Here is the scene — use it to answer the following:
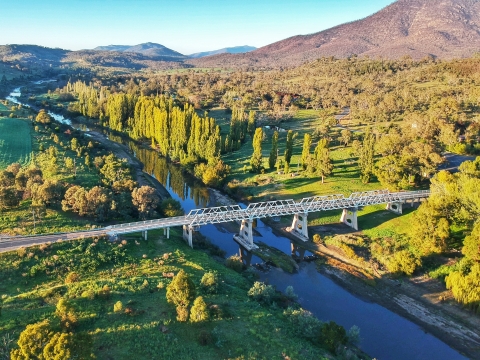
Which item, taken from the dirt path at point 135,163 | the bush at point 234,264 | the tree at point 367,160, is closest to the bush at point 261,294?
the bush at point 234,264

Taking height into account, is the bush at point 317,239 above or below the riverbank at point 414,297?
above

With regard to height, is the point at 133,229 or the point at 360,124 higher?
the point at 360,124

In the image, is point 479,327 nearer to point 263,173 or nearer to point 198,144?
point 263,173

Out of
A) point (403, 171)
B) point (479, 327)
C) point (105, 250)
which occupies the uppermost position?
point (403, 171)

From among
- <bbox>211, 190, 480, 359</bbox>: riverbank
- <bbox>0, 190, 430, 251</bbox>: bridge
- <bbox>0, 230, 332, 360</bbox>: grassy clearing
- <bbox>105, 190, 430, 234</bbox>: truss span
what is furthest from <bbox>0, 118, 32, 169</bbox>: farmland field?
<bbox>211, 190, 480, 359</bbox>: riverbank

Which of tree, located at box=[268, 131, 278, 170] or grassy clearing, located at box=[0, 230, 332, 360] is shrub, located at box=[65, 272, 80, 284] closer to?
grassy clearing, located at box=[0, 230, 332, 360]

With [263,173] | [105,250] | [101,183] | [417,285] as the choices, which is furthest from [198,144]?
[417,285]

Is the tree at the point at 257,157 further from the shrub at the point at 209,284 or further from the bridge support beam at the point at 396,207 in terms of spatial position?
the shrub at the point at 209,284
